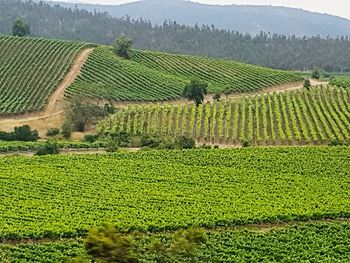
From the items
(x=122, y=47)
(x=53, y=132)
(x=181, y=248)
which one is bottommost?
(x=53, y=132)

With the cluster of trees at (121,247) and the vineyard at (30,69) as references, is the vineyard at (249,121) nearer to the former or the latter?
the vineyard at (30,69)

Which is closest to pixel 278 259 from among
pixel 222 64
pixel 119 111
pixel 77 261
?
pixel 77 261

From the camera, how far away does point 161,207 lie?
47.3 meters

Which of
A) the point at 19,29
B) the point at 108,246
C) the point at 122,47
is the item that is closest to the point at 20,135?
the point at 108,246

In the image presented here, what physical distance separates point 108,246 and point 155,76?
82.6 metres

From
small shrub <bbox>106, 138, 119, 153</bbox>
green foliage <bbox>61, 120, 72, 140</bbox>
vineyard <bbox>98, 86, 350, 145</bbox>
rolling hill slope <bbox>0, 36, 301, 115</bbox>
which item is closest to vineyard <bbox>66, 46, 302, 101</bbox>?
rolling hill slope <bbox>0, 36, 301, 115</bbox>

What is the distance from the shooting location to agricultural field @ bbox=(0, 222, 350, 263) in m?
39.7

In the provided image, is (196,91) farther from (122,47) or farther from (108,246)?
(108,246)

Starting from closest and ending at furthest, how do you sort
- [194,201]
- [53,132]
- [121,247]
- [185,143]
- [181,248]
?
1. [121,247]
2. [181,248]
3. [194,201]
4. [185,143]
5. [53,132]

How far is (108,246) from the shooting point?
32594mm

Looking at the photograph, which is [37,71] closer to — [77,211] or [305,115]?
[305,115]

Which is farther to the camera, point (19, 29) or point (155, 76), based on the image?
point (19, 29)

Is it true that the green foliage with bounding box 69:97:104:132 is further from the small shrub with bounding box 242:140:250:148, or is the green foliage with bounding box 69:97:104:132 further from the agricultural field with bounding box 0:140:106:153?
the small shrub with bounding box 242:140:250:148

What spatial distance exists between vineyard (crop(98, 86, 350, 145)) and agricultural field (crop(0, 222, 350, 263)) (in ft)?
90.0
